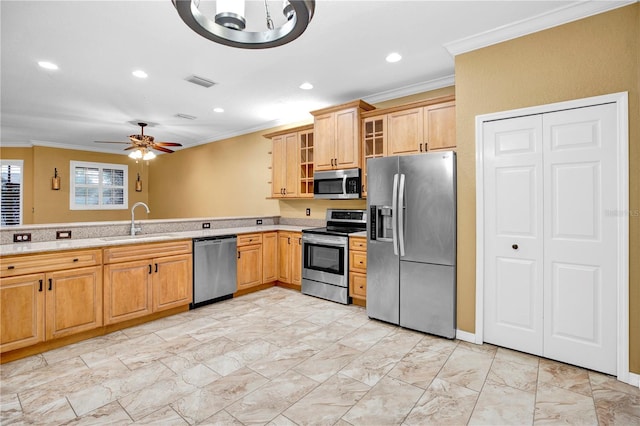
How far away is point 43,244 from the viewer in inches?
119

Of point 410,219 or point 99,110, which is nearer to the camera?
point 410,219

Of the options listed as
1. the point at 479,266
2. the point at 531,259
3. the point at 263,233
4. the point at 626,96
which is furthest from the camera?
the point at 263,233

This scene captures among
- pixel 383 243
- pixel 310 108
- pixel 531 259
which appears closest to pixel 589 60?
pixel 531 259

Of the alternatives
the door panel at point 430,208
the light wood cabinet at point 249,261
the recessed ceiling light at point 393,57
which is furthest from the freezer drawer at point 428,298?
the light wood cabinet at point 249,261

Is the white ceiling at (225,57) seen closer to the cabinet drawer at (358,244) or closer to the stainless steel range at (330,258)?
the stainless steel range at (330,258)

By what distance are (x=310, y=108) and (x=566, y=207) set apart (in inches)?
142

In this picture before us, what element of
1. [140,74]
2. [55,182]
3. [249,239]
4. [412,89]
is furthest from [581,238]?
[55,182]

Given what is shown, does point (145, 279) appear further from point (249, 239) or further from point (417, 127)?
point (417, 127)

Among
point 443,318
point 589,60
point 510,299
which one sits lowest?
point 443,318

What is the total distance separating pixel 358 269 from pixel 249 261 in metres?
1.59

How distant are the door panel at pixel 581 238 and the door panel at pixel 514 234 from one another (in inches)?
3.0

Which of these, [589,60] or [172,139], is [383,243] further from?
[172,139]

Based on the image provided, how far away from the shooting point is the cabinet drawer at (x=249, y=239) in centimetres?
448

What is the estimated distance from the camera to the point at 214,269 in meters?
4.11
